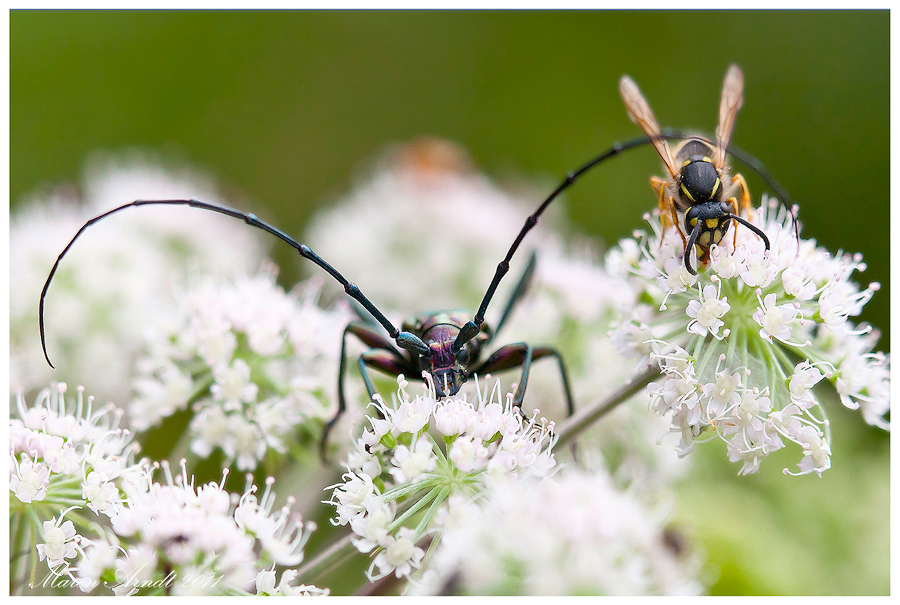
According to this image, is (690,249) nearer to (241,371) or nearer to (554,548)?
(554,548)

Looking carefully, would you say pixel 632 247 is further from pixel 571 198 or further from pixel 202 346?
pixel 571 198

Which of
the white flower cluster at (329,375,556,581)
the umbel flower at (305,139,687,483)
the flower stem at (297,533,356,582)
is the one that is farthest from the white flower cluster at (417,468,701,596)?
the umbel flower at (305,139,687,483)

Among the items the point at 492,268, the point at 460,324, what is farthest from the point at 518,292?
the point at 492,268

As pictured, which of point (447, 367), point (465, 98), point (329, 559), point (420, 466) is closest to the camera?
point (420, 466)

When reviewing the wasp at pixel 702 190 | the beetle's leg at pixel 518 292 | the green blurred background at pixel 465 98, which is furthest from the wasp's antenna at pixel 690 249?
the green blurred background at pixel 465 98

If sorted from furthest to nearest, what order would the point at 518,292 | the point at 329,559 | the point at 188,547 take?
the point at 518,292
the point at 329,559
the point at 188,547

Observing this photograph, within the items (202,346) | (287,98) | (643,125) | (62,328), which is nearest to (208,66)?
(287,98)
